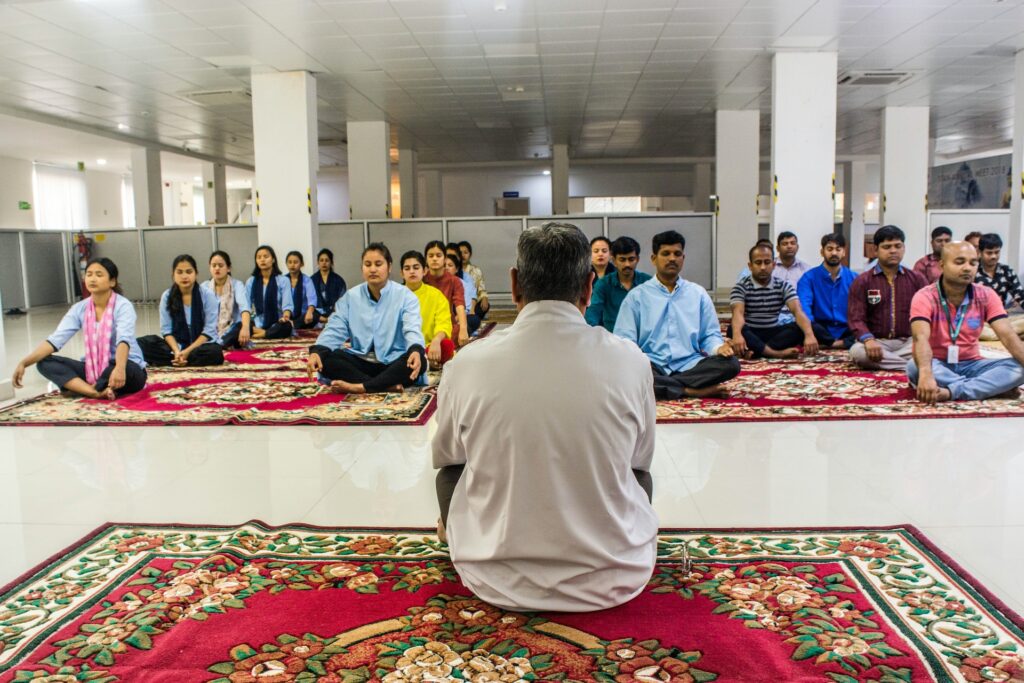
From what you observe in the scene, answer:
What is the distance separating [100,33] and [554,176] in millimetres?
10899

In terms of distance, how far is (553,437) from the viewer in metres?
Result: 1.90

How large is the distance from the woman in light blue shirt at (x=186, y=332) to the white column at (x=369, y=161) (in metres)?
7.67

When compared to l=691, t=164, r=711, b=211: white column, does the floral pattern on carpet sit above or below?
below

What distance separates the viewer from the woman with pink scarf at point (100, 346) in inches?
203

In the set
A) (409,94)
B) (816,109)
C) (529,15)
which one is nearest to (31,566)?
(529,15)

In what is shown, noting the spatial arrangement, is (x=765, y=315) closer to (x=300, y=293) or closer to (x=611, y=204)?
(x=300, y=293)

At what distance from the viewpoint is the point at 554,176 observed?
58.5 feet

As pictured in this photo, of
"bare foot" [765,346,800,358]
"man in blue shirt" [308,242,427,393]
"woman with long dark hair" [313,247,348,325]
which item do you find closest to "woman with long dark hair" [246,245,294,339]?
"woman with long dark hair" [313,247,348,325]

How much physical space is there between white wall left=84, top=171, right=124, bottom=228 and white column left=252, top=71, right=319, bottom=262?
12598mm

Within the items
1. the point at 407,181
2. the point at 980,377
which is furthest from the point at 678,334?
the point at 407,181

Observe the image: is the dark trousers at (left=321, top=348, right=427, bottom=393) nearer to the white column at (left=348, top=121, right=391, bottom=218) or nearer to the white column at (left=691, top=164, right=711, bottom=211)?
the white column at (left=348, top=121, right=391, bottom=218)

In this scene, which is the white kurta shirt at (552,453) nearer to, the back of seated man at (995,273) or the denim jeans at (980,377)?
the denim jeans at (980,377)

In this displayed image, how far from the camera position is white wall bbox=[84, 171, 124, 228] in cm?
2052

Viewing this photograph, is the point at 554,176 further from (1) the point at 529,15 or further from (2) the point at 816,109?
(1) the point at 529,15
